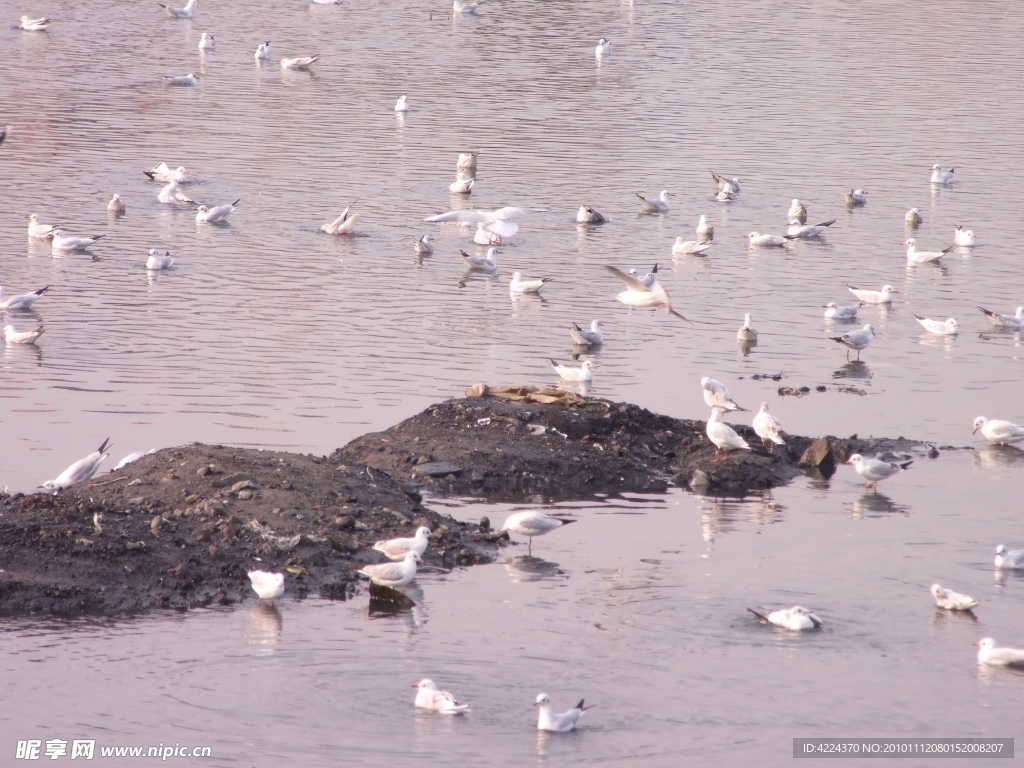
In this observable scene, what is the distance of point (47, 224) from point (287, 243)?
13.4 ft

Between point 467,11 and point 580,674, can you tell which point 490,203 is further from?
point 467,11

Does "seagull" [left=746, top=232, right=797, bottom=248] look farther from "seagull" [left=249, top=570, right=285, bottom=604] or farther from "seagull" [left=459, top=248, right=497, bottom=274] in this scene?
"seagull" [left=249, top=570, right=285, bottom=604]

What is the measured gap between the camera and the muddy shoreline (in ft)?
35.4

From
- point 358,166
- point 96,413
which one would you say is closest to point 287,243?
point 358,166

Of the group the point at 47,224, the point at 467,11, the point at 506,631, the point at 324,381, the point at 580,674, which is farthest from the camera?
the point at 467,11

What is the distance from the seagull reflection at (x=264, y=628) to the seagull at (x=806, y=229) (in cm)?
1840

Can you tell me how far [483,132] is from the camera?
1426 inches

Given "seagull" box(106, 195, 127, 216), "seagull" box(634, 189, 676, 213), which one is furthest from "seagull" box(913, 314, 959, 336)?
"seagull" box(106, 195, 127, 216)

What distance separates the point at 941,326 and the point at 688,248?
5.93m

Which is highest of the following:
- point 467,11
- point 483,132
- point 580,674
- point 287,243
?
point 467,11

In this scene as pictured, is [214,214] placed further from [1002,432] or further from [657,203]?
[1002,432]

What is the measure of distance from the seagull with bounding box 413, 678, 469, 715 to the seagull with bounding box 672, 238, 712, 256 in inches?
691

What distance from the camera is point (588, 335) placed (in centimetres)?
1944

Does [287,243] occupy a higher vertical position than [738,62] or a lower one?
lower
